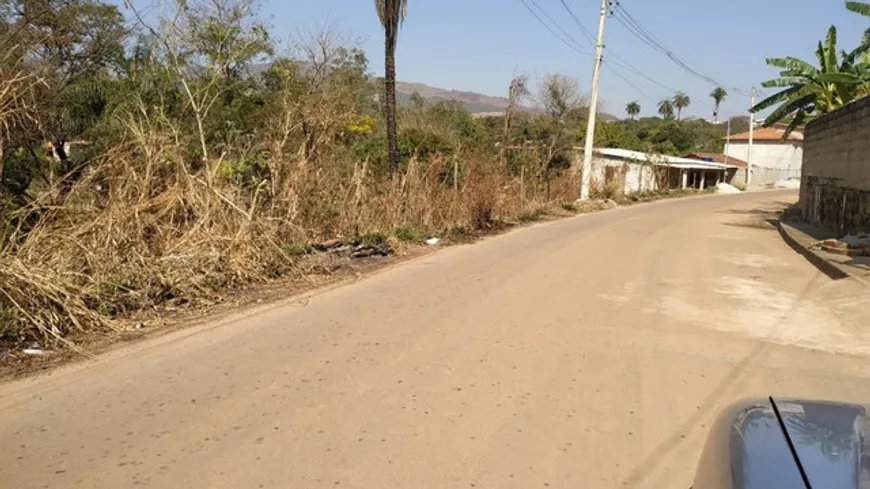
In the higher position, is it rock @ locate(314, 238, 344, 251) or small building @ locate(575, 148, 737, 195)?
small building @ locate(575, 148, 737, 195)

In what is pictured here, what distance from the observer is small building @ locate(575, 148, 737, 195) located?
3803cm

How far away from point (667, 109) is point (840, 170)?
126399mm

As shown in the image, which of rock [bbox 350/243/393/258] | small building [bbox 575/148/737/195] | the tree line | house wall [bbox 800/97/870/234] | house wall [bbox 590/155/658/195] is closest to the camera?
the tree line

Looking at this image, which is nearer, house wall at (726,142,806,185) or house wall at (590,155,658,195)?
house wall at (590,155,658,195)

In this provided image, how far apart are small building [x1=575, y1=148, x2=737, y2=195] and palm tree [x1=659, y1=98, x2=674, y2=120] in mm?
65600

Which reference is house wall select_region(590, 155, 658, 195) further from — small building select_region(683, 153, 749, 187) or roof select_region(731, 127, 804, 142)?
roof select_region(731, 127, 804, 142)

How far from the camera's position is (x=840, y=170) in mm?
17688

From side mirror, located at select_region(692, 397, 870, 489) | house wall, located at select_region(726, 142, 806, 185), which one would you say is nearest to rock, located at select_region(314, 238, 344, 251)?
side mirror, located at select_region(692, 397, 870, 489)

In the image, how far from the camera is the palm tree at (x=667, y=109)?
5359 inches

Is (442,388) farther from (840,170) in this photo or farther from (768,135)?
(768,135)

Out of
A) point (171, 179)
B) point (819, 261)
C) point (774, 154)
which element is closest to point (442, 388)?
point (171, 179)

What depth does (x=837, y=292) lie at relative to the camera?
960 cm

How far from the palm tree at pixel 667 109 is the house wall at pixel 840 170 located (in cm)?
12079

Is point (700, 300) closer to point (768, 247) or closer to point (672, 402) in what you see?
point (672, 402)
